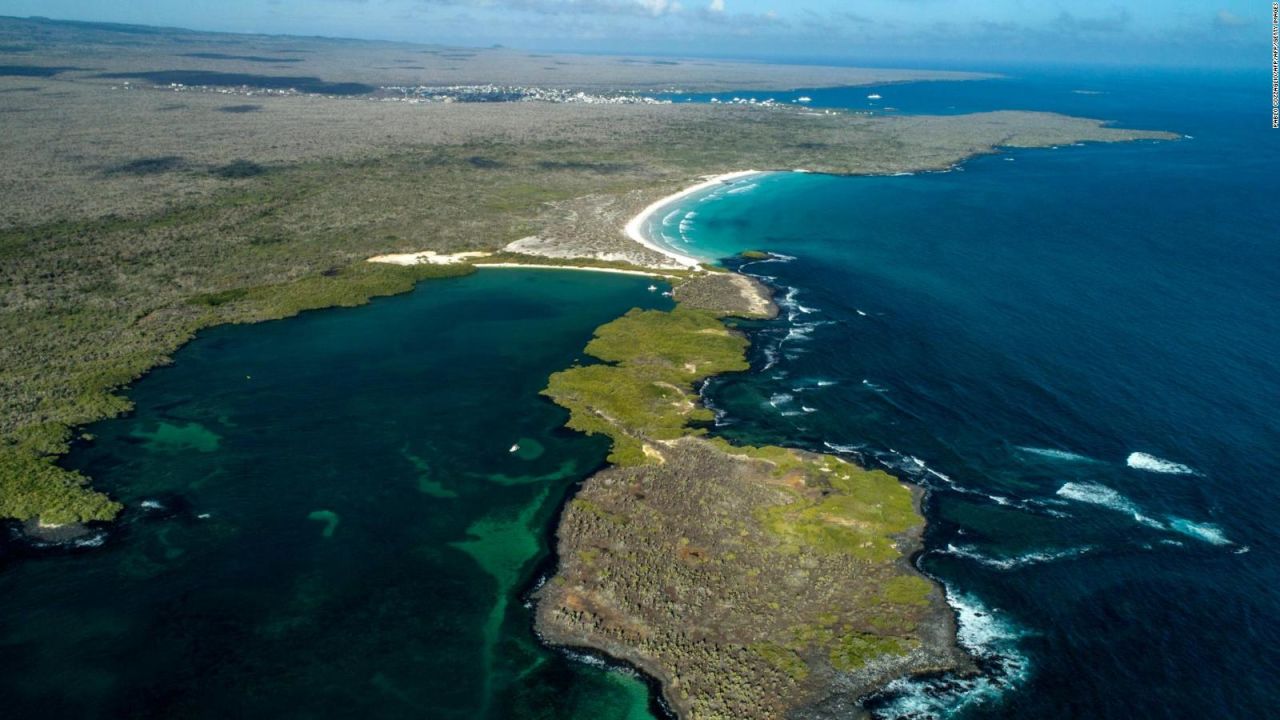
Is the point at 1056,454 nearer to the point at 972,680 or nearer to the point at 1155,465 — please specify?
the point at 1155,465

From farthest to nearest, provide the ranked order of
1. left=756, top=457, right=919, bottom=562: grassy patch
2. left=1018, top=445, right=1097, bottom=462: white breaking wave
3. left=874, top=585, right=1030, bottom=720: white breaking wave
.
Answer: left=1018, top=445, right=1097, bottom=462: white breaking wave → left=756, top=457, right=919, bottom=562: grassy patch → left=874, top=585, right=1030, bottom=720: white breaking wave

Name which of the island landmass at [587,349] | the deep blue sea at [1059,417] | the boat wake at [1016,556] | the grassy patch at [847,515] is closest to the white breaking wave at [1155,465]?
the deep blue sea at [1059,417]

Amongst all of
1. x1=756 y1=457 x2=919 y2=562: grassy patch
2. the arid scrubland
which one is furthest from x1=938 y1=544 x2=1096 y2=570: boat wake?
the arid scrubland

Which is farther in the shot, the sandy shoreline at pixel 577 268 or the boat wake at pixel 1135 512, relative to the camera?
the sandy shoreline at pixel 577 268

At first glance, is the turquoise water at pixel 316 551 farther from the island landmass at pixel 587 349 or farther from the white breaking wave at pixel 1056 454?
the white breaking wave at pixel 1056 454

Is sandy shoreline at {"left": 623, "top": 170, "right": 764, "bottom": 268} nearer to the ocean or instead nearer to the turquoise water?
the ocean

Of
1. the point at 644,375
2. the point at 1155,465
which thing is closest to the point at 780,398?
the point at 644,375

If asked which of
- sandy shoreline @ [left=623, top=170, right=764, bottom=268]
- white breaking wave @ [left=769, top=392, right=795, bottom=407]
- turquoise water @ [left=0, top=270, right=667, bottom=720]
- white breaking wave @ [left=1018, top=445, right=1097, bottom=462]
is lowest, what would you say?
turquoise water @ [left=0, top=270, right=667, bottom=720]
